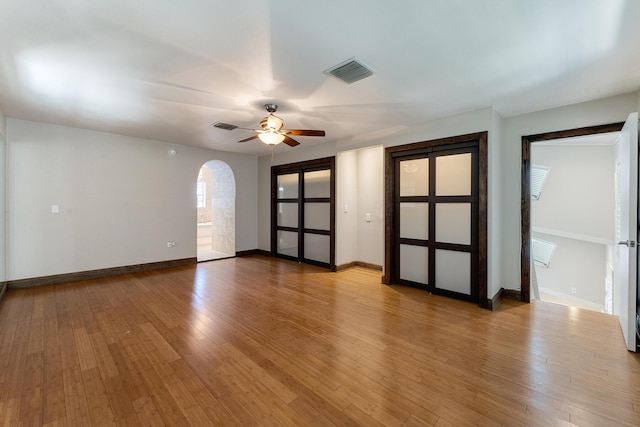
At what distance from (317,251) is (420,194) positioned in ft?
8.68

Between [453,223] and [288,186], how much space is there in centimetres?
401

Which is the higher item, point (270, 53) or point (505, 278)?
point (270, 53)

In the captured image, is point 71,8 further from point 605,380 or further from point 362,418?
point 605,380

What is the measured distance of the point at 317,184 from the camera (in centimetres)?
608

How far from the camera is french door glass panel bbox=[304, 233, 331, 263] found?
→ 5898 mm

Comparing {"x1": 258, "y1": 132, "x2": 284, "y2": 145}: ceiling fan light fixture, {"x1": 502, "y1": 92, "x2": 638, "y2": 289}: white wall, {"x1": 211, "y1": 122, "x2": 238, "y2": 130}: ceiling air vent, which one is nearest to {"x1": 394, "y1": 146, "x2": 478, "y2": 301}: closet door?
{"x1": 502, "y1": 92, "x2": 638, "y2": 289}: white wall

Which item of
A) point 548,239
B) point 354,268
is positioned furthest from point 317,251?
point 548,239

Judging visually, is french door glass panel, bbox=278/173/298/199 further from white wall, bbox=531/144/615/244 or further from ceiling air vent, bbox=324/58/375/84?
white wall, bbox=531/144/615/244

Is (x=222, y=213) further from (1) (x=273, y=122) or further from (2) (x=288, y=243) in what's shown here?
(1) (x=273, y=122)

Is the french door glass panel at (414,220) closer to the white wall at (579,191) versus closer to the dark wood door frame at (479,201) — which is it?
the dark wood door frame at (479,201)

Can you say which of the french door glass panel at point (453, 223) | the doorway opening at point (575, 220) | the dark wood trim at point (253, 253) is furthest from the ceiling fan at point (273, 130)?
the doorway opening at point (575, 220)

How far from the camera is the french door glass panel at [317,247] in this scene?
19.4 feet

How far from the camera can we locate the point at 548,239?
736cm

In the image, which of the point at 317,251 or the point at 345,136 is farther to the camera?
the point at 317,251
